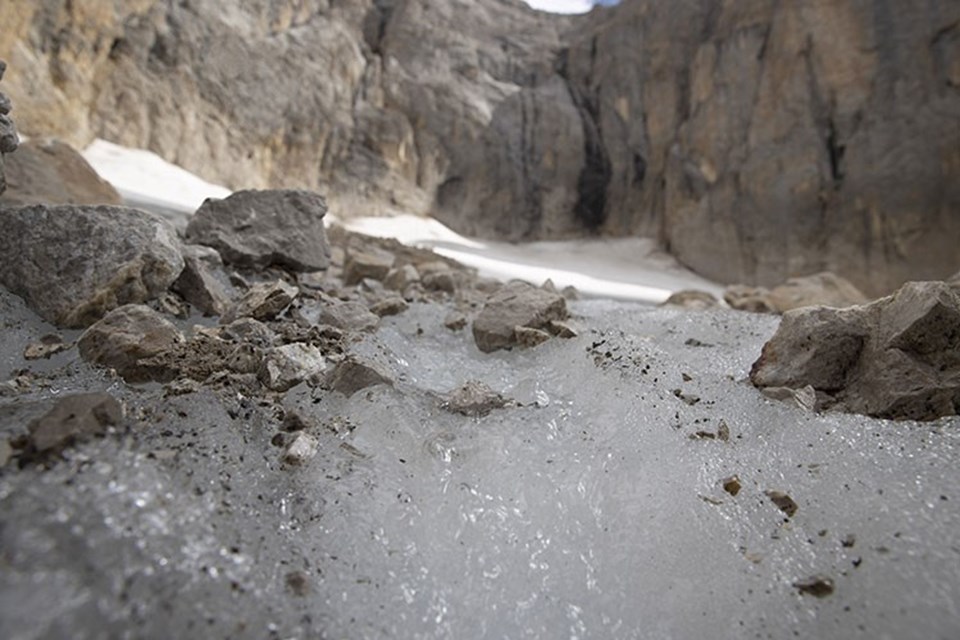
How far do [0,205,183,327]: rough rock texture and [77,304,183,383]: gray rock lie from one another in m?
0.18

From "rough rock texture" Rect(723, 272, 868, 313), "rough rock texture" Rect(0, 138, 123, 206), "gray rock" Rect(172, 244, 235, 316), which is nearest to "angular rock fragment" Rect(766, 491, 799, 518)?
"gray rock" Rect(172, 244, 235, 316)

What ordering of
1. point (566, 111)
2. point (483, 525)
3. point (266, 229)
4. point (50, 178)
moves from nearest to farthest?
point (483, 525) → point (266, 229) → point (50, 178) → point (566, 111)

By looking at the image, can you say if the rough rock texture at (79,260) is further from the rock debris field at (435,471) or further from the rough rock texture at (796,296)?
the rough rock texture at (796,296)

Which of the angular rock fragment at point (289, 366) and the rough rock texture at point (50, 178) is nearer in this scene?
the angular rock fragment at point (289, 366)

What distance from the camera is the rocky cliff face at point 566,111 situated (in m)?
7.96

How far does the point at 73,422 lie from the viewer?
0.82 meters

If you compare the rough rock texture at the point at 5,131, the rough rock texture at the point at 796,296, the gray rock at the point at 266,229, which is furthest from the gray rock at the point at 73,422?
the rough rock texture at the point at 796,296

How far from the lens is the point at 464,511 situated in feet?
3.31

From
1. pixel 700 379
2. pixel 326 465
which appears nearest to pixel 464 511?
pixel 326 465

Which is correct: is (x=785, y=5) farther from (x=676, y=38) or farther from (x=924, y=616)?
(x=924, y=616)

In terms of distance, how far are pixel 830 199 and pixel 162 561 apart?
1073 cm

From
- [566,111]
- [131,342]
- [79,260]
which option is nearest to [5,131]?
[79,260]

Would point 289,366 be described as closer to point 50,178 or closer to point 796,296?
point 50,178

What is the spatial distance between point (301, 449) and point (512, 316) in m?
0.99
